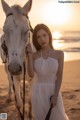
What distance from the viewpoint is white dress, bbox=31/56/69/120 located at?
271 centimetres

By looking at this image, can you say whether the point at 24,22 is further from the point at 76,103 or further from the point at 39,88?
the point at 76,103

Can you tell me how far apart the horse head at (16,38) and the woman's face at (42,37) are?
181mm

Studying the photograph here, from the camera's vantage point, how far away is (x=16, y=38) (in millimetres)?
2787

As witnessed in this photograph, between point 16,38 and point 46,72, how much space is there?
1.35ft

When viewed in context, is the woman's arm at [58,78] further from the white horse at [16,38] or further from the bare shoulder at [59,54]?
the white horse at [16,38]

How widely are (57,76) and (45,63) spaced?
16 centimetres

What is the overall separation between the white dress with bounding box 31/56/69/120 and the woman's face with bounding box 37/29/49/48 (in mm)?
126

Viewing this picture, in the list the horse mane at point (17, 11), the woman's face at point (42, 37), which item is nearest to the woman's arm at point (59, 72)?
the woman's face at point (42, 37)

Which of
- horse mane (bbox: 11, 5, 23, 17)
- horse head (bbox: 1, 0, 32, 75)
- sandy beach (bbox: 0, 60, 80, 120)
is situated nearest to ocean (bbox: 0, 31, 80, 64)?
sandy beach (bbox: 0, 60, 80, 120)

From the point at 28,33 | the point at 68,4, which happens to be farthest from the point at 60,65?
the point at 68,4

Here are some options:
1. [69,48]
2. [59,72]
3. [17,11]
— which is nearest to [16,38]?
[17,11]

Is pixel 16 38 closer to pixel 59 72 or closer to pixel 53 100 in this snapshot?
pixel 59 72

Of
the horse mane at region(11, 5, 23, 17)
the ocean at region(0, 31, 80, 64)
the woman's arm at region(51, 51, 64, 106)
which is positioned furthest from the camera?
the ocean at region(0, 31, 80, 64)

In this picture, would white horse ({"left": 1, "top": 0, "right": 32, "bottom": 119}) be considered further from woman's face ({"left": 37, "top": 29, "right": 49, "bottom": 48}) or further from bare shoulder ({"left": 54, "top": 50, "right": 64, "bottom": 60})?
bare shoulder ({"left": 54, "top": 50, "right": 64, "bottom": 60})
